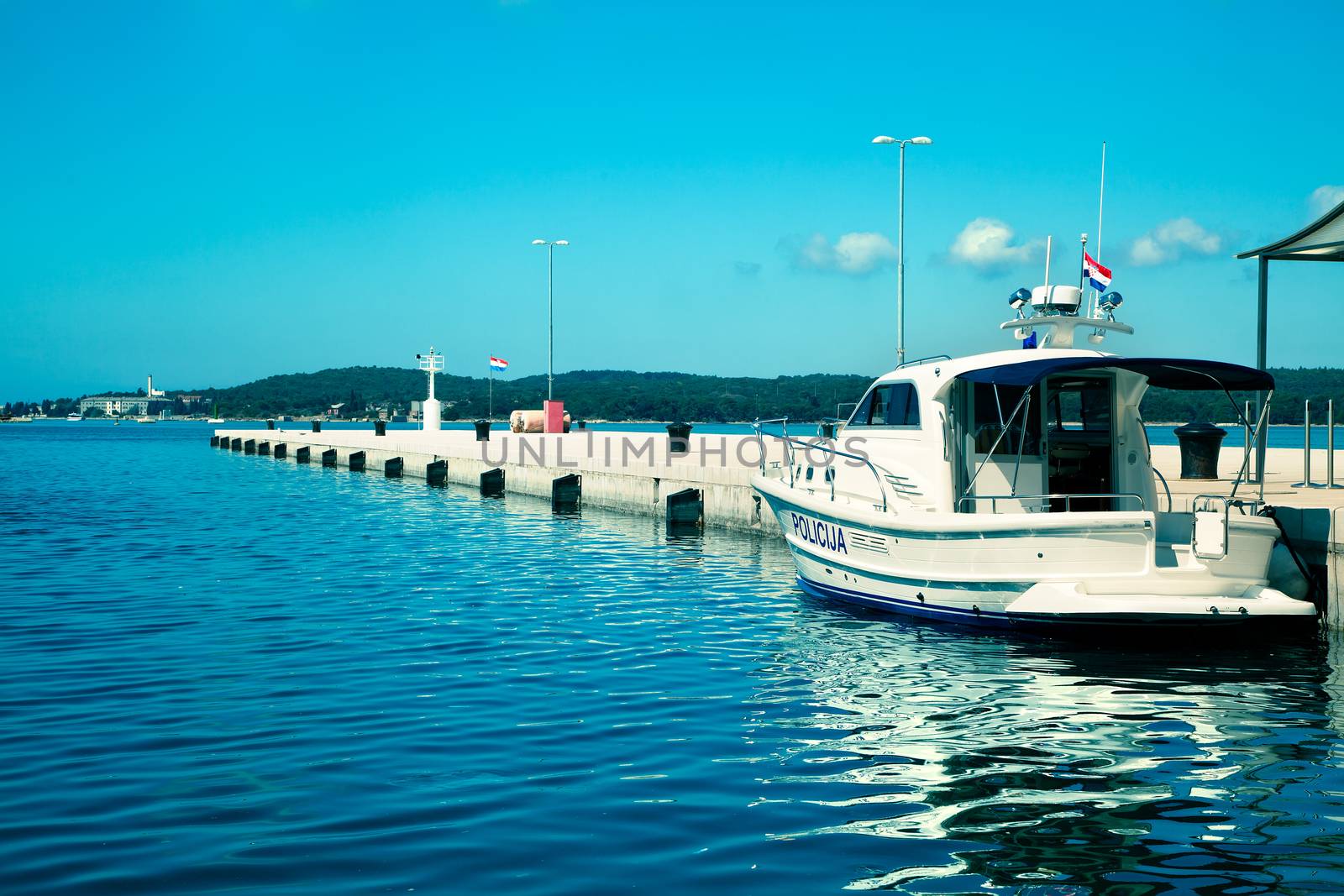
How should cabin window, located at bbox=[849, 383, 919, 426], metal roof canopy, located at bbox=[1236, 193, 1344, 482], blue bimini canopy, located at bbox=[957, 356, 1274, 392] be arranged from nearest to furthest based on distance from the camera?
→ blue bimini canopy, located at bbox=[957, 356, 1274, 392] < cabin window, located at bbox=[849, 383, 919, 426] < metal roof canopy, located at bbox=[1236, 193, 1344, 482]

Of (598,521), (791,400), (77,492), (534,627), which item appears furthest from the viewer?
(791,400)

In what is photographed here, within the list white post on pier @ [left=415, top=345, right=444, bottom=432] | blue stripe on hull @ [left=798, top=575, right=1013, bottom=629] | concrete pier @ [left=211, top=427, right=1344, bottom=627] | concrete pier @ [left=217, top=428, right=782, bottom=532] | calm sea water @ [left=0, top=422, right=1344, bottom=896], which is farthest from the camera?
white post on pier @ [left=415, top=345, right=444, bottom=432]

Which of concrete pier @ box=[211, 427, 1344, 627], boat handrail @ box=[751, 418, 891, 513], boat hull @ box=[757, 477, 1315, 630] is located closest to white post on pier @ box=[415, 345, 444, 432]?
concrete pier @ box=[211, 427, 1344, 627]

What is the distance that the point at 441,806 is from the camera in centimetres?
672

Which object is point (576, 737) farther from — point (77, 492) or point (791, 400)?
point (791, 400)

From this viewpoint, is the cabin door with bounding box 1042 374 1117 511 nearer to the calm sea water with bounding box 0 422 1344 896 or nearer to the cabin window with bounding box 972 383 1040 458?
the cabin window with bounding box 972 383 1040 458

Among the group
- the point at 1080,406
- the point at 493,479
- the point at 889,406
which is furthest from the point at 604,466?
the point at 1080,406

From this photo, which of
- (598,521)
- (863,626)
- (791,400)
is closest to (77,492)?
(598,521)

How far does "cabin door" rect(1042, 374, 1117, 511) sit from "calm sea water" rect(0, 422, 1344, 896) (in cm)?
197

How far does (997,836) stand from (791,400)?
223 ft

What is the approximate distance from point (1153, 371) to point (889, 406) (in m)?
Result: 3.30

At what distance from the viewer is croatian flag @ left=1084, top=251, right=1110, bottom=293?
1435 cm

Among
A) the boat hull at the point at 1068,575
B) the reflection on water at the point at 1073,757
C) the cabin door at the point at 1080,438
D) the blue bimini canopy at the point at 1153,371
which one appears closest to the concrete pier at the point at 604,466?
the boat hull at the point at 1068,575

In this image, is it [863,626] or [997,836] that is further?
[863,626]
